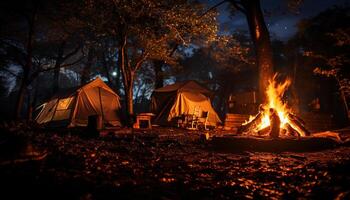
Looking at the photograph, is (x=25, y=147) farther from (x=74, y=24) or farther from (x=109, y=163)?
(x=74, y=24)

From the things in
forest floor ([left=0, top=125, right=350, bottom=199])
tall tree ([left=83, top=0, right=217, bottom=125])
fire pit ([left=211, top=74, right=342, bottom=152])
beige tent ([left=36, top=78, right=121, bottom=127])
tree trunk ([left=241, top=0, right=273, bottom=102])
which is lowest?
forest floor ([left=0, top=125, right=350, bottom=199])

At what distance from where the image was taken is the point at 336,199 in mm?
3635

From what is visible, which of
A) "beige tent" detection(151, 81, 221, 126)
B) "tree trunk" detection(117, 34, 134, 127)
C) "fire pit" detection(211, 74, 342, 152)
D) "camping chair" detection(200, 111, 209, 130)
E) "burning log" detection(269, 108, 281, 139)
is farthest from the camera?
"beige tent" detection(151, 81, 221, 126)

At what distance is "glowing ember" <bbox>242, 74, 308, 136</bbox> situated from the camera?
10.6m

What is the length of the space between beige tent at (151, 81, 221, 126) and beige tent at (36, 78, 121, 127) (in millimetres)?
3265

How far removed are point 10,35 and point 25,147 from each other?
62.4 ft

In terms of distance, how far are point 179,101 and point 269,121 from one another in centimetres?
927

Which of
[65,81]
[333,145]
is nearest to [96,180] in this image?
[333,145]

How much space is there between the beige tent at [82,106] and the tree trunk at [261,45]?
9.75 m

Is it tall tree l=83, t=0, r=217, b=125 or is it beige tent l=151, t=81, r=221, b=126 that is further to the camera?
beige tent l=151, t=81, r=221, b=126

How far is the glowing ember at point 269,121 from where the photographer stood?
10594mm

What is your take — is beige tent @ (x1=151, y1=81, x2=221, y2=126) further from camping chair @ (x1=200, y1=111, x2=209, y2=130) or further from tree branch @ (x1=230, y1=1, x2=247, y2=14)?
tree branch @ (x1=230, y1=1, x2=247, y2=14)

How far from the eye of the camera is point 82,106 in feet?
52.6

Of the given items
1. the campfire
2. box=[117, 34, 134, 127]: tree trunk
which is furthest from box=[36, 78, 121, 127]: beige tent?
the campfire
